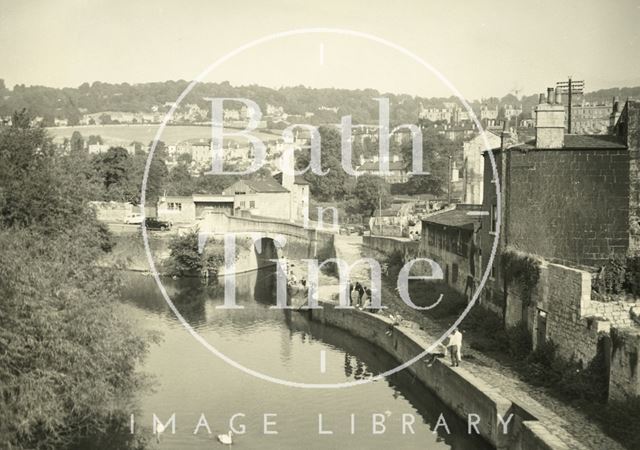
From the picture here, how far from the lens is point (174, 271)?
55.5 m

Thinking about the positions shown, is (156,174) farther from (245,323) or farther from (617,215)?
(617,215)

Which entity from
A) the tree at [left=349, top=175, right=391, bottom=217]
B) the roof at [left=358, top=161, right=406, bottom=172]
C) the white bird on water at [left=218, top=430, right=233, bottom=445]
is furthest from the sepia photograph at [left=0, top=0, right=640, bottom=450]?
the roof at [left=358, top=161, right=406, bottom=172]

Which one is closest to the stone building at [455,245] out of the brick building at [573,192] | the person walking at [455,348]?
the brick building at [573,192]

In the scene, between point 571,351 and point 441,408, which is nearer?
point 571,351

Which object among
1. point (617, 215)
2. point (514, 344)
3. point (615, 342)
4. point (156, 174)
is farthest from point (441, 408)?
point (156, 174)

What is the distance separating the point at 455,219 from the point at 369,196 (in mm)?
40143

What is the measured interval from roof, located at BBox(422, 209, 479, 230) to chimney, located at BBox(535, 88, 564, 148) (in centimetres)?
644

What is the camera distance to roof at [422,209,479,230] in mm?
33606

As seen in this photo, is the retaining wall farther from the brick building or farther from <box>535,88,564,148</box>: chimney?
<box>535,88,564,148</box>: chimney

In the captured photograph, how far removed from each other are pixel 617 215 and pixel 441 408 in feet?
27.8

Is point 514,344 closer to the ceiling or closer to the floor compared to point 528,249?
closer to the floor

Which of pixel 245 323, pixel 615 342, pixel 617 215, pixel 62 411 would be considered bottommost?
pixel 245 323

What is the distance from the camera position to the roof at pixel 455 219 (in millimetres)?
33606

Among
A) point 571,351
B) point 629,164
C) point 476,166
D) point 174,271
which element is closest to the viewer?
point 571,351
